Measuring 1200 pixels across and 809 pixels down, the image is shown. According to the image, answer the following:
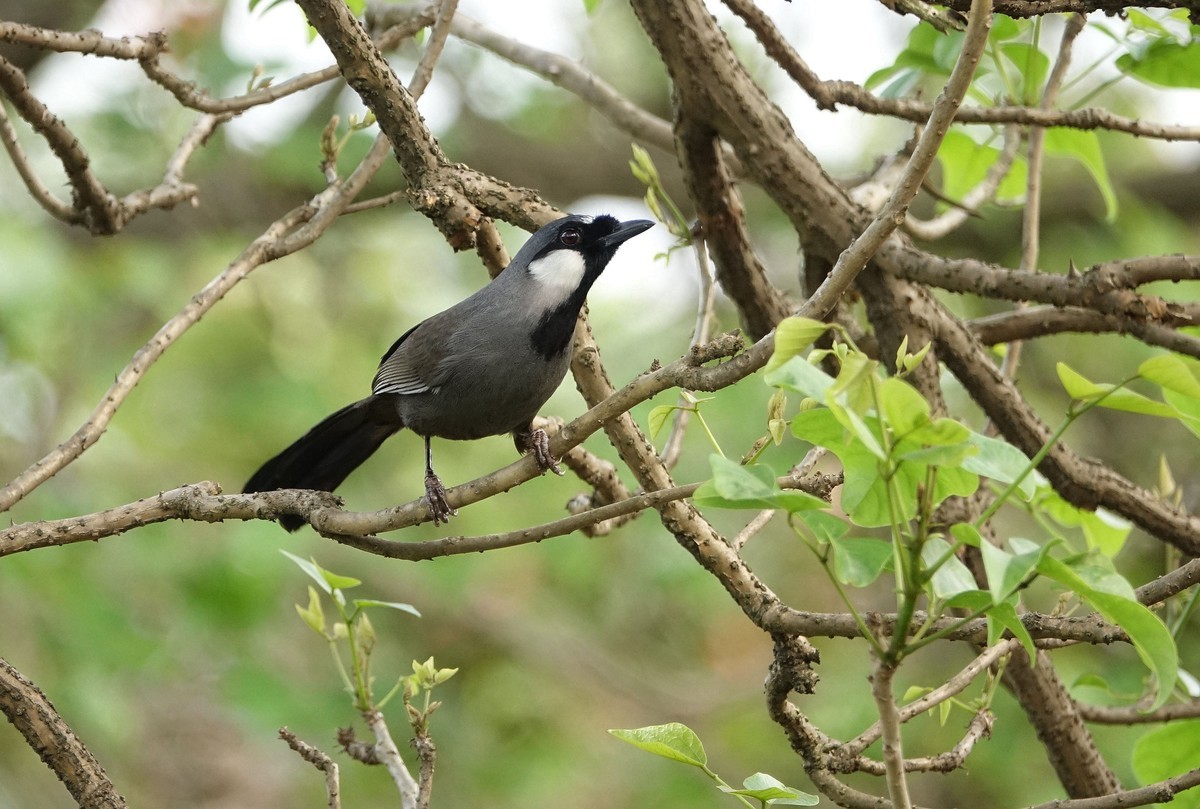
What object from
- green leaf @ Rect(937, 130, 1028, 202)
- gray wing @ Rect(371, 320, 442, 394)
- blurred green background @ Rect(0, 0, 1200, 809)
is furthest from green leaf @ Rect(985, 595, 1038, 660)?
blurred green background @ Rect(0, 0, 1200, 809)

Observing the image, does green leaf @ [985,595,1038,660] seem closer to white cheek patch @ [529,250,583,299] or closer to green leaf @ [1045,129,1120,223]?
white cheek patch @ [529,250,583,299]

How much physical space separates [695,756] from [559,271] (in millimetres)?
2135

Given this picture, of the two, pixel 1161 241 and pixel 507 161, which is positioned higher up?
pixel 507 161

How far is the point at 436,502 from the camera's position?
109 inches

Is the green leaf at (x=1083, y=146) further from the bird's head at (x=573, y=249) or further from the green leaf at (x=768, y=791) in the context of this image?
the green leaf at (x=768, y=791)

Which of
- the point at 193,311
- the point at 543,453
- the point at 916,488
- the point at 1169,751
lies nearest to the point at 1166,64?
the point at 1169,751

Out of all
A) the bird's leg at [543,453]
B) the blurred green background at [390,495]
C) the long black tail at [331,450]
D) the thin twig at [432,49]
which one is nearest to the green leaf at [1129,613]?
the bird's leg at [543,453]

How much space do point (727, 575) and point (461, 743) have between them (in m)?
5.44

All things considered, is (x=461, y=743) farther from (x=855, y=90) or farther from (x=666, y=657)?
(x=855, y=90)

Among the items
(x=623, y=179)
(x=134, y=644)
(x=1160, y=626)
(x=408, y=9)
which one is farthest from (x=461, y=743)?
(x=1160, y=626)

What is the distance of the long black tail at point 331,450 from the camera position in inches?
162

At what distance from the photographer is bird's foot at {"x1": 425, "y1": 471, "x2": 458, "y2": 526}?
2.73 m

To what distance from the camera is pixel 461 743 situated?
7.93 meters

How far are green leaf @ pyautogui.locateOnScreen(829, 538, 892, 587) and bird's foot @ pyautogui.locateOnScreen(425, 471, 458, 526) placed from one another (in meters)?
1.11
